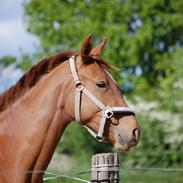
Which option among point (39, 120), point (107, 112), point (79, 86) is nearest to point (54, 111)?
point (39, 120)

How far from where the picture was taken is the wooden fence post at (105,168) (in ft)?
21.1

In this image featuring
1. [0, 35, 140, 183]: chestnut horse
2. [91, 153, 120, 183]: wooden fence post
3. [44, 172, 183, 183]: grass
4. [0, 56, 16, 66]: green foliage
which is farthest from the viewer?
[0, 56, 16, 66]: green foliage

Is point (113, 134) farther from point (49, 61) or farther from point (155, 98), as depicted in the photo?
point (155, 98)

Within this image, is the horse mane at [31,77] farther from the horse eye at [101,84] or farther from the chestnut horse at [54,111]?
the horse eye at [101,84]

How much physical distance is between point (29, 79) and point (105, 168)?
113 centimetres

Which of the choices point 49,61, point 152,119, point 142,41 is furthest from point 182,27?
point 49,61

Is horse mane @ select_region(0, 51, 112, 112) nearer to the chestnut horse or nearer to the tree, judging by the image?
the chestnut horse

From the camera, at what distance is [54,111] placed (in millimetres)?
5855

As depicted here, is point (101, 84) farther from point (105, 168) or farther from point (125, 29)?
point (125, 29)

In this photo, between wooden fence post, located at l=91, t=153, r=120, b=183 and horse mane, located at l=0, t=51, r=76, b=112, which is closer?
horse mane, located at l=0, t=51, r=76, b=112

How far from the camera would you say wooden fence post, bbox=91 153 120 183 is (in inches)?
253

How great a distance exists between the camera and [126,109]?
577cm

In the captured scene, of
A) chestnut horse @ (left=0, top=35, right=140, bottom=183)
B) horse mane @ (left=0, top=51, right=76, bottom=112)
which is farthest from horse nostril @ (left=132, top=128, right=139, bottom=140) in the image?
horse mane @ (left=0, top=51, right=76, bottom=112)

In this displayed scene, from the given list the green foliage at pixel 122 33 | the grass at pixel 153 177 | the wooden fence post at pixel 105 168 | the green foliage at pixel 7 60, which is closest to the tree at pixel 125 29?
the green foliage at pixel 122 33
